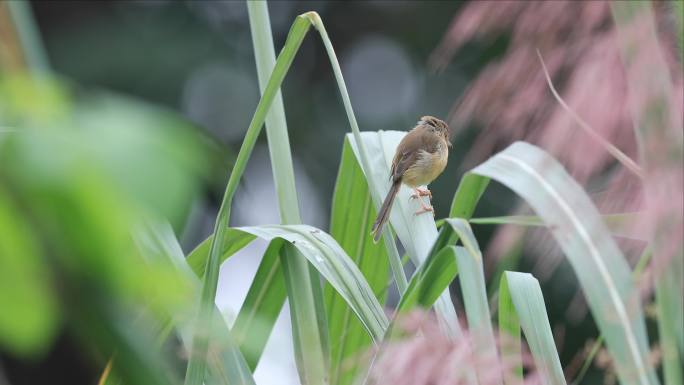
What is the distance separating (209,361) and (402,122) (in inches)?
216

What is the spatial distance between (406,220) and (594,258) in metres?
0.50

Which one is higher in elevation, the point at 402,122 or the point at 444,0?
the point at 444,0

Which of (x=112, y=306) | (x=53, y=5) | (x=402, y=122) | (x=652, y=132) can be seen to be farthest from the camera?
(x=53, y=5)

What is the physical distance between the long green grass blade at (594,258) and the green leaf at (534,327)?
0.33 ft

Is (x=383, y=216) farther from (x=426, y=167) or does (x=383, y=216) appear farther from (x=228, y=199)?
(x=426, y=167)

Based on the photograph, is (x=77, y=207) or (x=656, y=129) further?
(x=656, y=129)

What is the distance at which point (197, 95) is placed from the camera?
22.3 ft

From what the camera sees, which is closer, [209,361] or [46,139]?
[46,139]

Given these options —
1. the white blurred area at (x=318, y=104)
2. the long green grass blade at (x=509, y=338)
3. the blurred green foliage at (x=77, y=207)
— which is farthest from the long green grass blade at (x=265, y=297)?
the white blurred area at (x=318, y=104)

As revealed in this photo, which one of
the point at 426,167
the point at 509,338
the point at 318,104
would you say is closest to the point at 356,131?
the point at 509,338

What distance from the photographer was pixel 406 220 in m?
1.26

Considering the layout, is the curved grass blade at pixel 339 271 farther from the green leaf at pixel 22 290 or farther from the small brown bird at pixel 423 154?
the small brown bird at pixel 423 154

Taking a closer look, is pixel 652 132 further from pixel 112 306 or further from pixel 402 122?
pixel 402 122

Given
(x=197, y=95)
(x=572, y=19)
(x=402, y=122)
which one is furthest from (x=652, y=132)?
(x=197, y=95)
